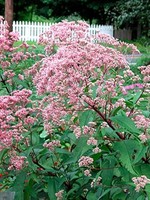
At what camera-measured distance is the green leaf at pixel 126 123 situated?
2.30 meters

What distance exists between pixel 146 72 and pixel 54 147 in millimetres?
523

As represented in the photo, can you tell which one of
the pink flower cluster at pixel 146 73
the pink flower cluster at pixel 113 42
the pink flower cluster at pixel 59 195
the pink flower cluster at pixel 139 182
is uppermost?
the pink flower cluster at pixel 113 42

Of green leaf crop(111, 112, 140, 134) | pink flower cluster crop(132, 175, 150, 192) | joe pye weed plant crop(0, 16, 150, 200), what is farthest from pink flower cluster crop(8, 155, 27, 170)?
pink flower cluster crop(132, 175, 150, 192)

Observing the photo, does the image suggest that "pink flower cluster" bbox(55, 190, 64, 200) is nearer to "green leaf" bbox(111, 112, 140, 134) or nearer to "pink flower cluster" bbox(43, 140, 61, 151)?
"pink flower cluster" bbox(43, 140, 61, 151)

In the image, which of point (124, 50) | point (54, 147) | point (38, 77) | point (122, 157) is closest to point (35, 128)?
point (54, 147)

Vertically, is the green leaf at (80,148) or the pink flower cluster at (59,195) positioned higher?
the green leaf at (80,148)

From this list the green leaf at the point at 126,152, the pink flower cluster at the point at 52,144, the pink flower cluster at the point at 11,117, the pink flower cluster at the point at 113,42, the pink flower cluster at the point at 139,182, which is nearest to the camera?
the pink flower cluster at the point at 139,182

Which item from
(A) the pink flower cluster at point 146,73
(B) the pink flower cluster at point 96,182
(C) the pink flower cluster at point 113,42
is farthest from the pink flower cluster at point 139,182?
(C) the pink flower cluster at point 113,42

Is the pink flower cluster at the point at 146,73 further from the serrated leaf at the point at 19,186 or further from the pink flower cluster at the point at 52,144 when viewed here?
the serrated leaf at the point at 19,186

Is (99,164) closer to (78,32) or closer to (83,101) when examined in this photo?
(83,101)

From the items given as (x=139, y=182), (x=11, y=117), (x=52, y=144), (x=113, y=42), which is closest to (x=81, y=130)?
(x=52, y=144)

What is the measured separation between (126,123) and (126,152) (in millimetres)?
117

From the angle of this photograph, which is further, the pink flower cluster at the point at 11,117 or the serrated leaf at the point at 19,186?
the serrated leaf at the point at 19,186

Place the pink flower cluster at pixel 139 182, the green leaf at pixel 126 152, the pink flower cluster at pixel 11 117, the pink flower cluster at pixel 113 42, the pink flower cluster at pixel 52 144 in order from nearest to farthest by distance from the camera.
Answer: the pink flower cluster at pixel 139 182 < the green leaf at pixel 126 152 < the pink flower cluster at pixel 11 117 < the pink flower cluster at pixel 52 144 < the pink flower cluster at pixel 113 42
